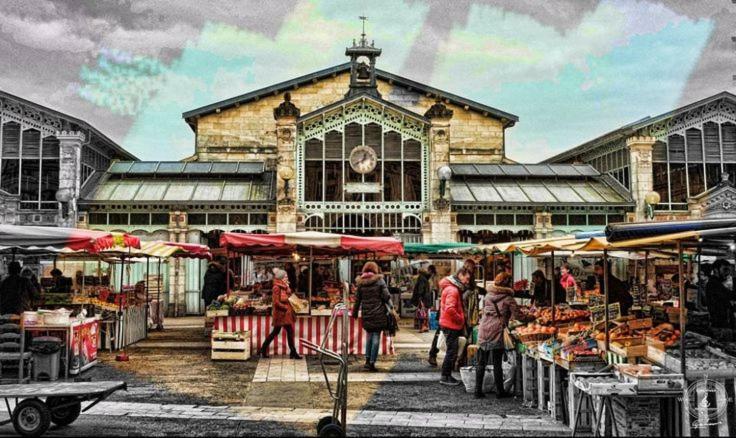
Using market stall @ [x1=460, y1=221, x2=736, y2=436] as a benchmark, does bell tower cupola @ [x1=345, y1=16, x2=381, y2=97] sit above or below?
above

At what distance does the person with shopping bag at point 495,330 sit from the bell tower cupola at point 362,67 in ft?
74.5

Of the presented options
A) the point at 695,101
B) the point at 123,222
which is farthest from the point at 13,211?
the point at 695,101

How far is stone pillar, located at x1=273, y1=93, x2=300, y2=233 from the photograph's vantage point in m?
26.0

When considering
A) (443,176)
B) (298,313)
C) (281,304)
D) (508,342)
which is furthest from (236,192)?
(508,342)

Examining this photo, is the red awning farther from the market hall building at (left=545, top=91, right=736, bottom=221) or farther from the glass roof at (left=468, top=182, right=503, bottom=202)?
the market hall building at (left=545, top=91, right=736, bottom=221)

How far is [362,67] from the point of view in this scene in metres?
33.7

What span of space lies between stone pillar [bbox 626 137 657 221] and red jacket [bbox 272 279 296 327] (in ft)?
58.4

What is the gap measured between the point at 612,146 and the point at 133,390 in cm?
2417

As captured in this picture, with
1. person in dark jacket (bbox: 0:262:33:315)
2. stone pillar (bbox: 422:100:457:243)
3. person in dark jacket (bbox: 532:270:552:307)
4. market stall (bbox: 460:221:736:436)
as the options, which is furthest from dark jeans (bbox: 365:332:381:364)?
stone pillar (bbox: 422:100:457:243)

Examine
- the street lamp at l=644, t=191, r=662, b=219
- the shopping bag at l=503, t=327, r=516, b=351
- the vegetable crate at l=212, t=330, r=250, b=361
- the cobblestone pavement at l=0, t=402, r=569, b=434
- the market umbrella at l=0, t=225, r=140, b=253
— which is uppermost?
the street lamp at l=644, t=191, r=662, b=219

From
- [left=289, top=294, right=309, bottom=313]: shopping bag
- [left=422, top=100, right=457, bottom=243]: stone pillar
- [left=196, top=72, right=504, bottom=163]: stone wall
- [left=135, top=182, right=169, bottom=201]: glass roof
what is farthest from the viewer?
[left=196, top=72, right=504, bottom=163]: stone wall

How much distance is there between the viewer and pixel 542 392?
32.5ft

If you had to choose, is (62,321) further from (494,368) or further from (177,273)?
(177,273)

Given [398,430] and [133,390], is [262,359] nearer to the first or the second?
[133,390]
